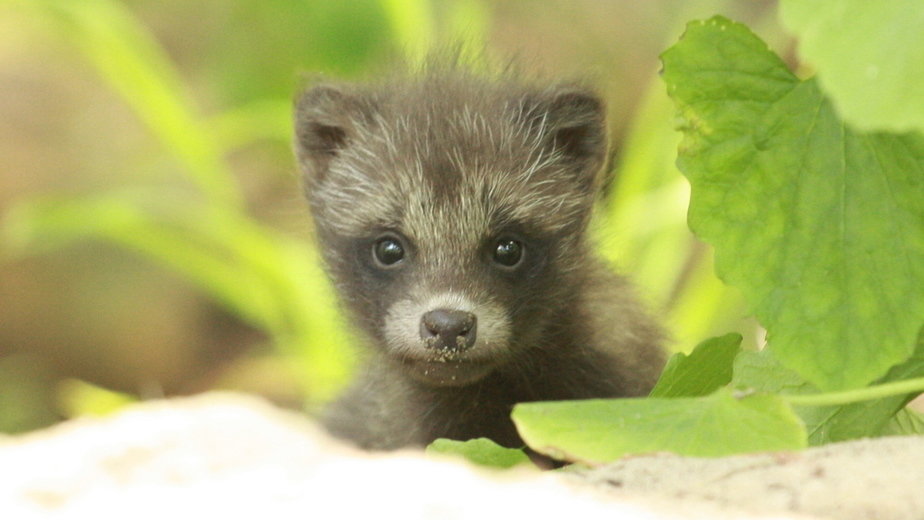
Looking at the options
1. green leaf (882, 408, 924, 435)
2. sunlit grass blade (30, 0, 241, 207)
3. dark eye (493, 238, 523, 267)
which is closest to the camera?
green leaf (882, 408, 924, 435)

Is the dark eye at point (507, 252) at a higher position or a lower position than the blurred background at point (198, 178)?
lower

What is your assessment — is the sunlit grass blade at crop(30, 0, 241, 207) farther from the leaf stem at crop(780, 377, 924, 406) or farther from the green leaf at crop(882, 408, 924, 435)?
the leaf stem at crop(780, 377, 924, 406)

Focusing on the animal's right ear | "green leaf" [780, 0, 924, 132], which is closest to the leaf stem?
"green leaf" [780, 0, 924, 132]

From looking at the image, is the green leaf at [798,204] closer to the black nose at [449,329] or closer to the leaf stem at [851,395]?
the leaf stem at [851,395]

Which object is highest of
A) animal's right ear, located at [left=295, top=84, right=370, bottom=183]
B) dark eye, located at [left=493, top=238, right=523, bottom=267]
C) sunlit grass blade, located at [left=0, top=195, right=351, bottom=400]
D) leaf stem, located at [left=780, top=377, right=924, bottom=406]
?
sunlit grass blade, located at [left=0, top=195, right=351, bottom=400]

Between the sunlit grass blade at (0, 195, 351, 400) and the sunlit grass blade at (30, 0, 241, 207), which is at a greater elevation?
the sunlit grass blade at (30, 0, 241, 207)

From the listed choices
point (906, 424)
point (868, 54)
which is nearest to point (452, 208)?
point (906, 424)

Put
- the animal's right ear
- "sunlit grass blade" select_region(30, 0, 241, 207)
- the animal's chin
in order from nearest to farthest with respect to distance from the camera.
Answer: the animal's chin → the animal's right ear → "sunlit grass blade" select_region(30, 0, 241, 207)

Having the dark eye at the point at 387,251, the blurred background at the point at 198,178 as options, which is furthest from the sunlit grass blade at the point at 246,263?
the dark eye at the point at 387,251

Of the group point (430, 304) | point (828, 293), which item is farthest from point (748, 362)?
point (430, 304)
